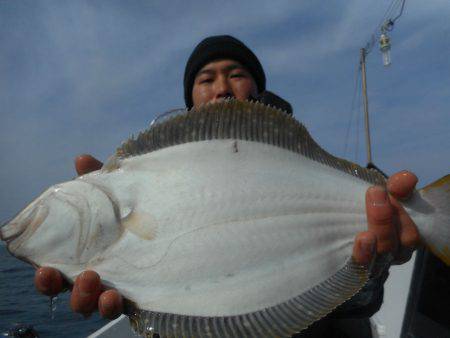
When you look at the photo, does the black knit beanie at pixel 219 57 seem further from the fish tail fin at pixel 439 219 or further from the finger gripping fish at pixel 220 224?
the fish tail fin at pixel 439 219

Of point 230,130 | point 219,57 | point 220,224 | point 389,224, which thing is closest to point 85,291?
point 220,224

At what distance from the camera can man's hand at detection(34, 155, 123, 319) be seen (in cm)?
180

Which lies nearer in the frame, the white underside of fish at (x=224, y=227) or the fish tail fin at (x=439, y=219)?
the white underside of fish at (x=224, y=227)

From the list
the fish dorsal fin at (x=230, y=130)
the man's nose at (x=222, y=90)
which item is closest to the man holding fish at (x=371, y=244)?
the fish dorsal fin at (x=230, y=130)

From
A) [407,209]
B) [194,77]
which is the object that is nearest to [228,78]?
[194,77]

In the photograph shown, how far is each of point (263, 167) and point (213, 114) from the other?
0.39 metres

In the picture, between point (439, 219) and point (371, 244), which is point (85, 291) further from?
point (439, 219)

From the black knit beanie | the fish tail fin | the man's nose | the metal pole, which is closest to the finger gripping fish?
the fish tail fin

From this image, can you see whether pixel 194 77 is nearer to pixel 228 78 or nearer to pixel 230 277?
pixel 228 78

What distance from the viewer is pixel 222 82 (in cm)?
332

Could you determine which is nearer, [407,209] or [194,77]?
[407,209]

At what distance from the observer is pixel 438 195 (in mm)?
1969

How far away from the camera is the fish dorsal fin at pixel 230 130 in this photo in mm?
1946

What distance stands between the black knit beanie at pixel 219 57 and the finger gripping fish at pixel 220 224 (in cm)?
179
